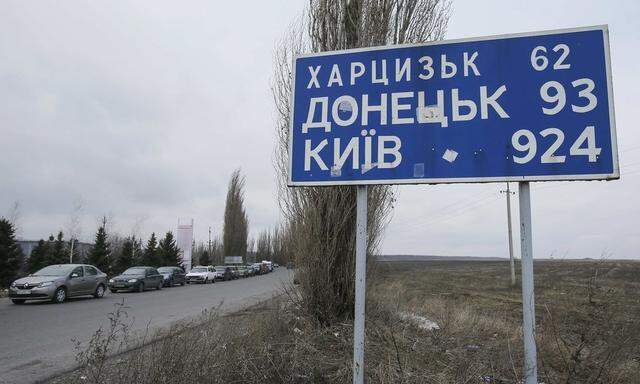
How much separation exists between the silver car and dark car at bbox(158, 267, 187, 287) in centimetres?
950

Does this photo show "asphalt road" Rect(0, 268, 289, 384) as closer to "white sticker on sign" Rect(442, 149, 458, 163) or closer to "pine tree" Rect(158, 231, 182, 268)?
"white sticker on sign" Rect(442, 149, 458, 163)

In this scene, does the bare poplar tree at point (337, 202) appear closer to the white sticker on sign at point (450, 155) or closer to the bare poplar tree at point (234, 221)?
the white sticker on sign at point (450, 155)

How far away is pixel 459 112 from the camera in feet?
9.57

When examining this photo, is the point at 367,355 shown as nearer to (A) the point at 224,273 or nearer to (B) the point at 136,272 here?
(B) the point at 136,272

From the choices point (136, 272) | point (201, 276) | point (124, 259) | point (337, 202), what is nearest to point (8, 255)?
point (136, 272)

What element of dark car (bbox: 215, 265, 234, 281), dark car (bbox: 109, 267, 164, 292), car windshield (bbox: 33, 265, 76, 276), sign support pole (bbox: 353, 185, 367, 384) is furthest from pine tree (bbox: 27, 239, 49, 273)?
sign support pole (bbox: 353, 185, 367, 384)

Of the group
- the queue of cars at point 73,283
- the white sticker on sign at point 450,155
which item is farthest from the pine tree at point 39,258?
the white sticker on sign at point 450,155

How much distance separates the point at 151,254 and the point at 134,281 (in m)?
19.6

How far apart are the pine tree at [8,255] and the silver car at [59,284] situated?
8.93m

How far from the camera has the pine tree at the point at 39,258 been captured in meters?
29.3

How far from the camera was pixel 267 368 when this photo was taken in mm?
3684

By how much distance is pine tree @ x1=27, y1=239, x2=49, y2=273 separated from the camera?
2926cm

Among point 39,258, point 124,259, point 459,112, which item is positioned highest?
point 459,112

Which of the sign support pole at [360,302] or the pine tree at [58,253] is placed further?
the pine tree at [58,253]
